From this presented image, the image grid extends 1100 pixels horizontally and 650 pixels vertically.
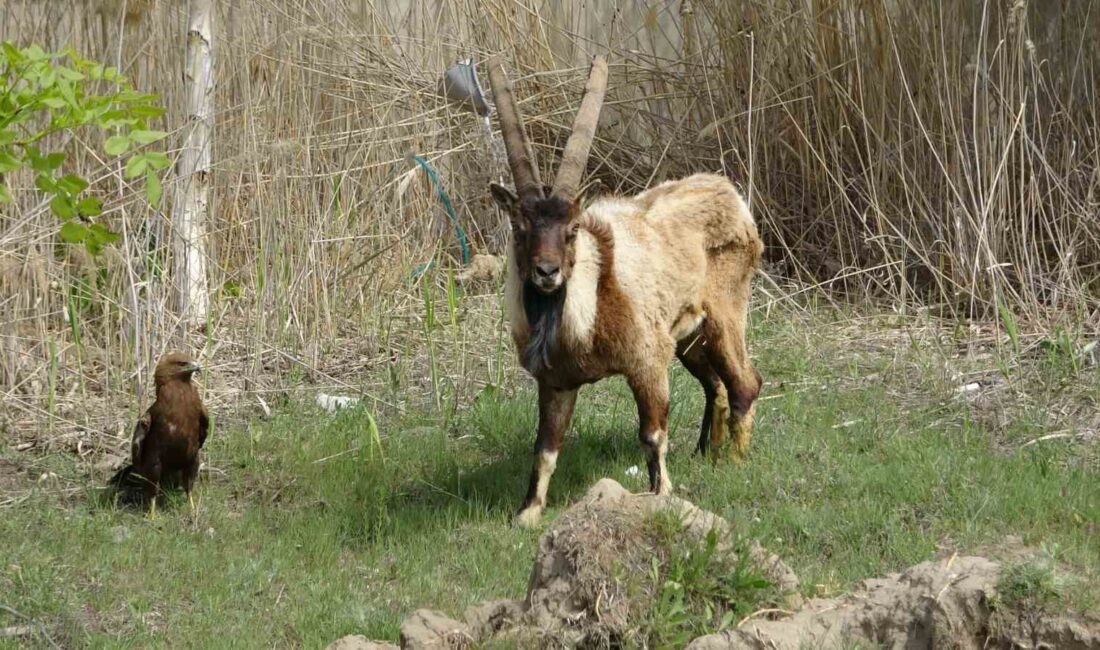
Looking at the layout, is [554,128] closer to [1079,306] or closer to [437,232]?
[437,232]

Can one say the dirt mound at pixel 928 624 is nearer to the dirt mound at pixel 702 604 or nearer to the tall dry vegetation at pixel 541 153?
the dirt mound at pixel 702 604

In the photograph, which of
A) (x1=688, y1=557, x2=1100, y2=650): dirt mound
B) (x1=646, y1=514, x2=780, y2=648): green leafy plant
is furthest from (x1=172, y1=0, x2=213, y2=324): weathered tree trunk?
(x1=688, y1=557, x2=1100, y2=650): dirt mound

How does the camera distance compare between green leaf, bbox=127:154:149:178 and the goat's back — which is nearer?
green leaf, bbox=127:154:149:178

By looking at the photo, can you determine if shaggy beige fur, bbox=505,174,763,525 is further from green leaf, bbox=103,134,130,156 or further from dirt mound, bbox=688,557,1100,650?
green leaf, bbox=103,134,130,156

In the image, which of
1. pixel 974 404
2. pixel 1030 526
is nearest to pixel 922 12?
pixel 974 404

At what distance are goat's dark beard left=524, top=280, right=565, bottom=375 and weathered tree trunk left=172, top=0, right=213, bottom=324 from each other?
252cm

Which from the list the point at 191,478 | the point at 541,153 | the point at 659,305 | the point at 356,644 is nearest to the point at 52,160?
the point at 356,644

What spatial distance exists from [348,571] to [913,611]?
97.3 inches

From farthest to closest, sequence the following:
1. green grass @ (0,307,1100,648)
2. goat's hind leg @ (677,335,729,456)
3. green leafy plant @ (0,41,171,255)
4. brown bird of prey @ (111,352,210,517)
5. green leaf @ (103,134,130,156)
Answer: goat's hind leg @ (677,335,729,456)
brown bird of prey @ (111,352,210,517)
green grass @ (0,307,1100,648)
green leaf @ (103,134,130,156)
green leafy plant @ (0,41,171,255)

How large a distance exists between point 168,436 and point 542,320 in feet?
6.05

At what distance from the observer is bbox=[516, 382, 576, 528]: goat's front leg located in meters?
6.52

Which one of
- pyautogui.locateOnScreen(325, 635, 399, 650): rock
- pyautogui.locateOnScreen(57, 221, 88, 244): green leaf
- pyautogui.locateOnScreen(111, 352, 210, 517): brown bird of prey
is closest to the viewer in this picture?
pyautogui.locateOnScreen(57, 221, 88, 244): green leaf

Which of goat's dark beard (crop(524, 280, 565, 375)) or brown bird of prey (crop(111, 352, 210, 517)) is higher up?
goat's dark beard (crop(524, 280, 565, 375))

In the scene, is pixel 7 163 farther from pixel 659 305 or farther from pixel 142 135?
pixel 659 305
